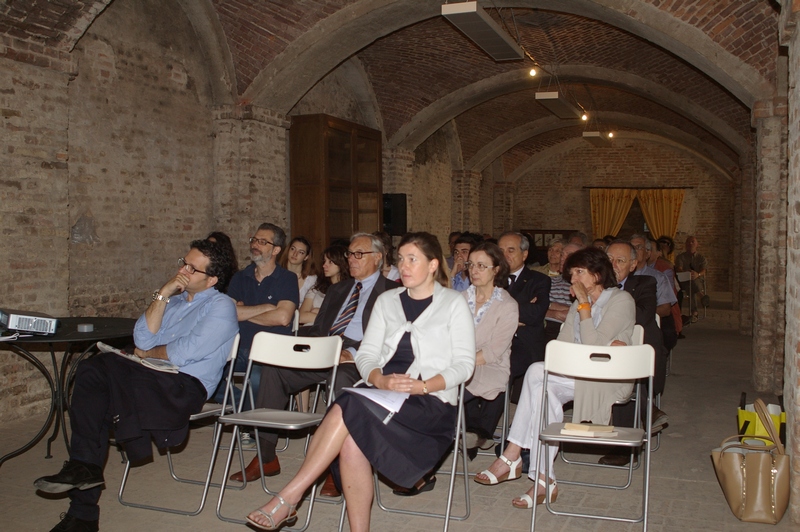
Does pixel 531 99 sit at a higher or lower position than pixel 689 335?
higher

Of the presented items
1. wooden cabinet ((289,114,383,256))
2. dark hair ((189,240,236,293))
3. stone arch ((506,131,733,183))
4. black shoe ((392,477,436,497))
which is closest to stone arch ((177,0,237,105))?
wooden cabinet ((289,114,383,256))

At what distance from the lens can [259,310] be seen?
5.07m

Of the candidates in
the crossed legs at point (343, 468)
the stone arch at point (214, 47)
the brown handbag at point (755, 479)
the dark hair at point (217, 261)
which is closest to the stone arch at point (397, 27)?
the stone arch at point (214, 47)

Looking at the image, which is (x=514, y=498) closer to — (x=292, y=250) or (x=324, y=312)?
(x=324, y=312)

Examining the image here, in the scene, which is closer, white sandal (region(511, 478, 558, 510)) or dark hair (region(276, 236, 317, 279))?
white sandal (region(511, 478, 558, 510))

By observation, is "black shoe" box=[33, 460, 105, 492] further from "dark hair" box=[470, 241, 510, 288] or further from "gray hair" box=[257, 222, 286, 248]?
"dark hair" box=[470, 241, 510, 288]

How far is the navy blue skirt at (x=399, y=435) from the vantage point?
320 cm

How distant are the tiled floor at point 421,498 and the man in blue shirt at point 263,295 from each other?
76 cm

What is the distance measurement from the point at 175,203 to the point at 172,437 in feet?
15.3

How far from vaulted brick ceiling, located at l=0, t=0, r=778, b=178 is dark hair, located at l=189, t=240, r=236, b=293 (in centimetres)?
269

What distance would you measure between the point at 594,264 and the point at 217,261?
2230mm

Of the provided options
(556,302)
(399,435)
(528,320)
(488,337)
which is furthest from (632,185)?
(399,435)

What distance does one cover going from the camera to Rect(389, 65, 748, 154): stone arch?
11.1 m

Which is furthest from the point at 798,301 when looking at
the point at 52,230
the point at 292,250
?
the point at 52,230
